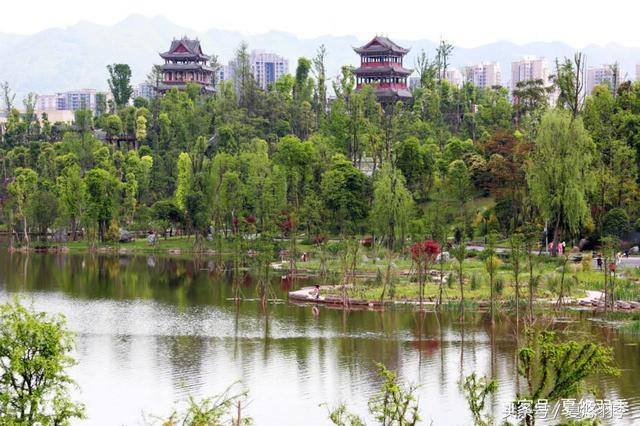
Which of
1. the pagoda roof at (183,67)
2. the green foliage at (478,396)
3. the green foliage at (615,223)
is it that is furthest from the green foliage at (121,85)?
the green foliage at (478,396)

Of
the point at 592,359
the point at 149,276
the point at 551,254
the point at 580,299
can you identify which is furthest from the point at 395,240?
the point at 592,359

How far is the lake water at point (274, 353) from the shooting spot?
32906mm

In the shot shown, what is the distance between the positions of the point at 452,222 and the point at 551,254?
11977 millimetres

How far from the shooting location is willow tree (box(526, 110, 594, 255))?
196 feet

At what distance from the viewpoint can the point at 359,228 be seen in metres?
72.6

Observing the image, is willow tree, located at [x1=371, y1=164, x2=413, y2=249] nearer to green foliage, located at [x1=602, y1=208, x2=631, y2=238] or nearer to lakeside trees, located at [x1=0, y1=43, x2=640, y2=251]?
lakeside trees, located at [x1=0, y1=43, x2=640, y2=251]

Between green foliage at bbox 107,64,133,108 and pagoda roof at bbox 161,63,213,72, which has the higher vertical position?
pagoda roof at bbox 161,63,213,72

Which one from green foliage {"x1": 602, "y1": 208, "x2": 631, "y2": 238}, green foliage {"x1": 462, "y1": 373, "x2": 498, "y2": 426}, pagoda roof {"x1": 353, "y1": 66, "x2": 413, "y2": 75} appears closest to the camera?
green foliage {"x1": 462, "y1": 373, "x2": 498, "y2": 426}

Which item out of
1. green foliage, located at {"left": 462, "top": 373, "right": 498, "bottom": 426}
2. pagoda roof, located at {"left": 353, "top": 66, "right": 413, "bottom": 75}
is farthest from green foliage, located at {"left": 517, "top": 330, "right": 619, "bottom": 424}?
pagoda roof, located at {"left": 353, "top": 66, "right": 413, "bottom": 75}

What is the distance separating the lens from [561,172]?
196ft

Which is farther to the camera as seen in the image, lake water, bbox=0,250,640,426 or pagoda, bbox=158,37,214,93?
pagoda, bbox=158,37,214,93

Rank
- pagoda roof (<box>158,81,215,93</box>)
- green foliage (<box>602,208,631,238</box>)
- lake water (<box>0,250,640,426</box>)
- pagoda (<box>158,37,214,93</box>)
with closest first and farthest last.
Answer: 1. lake water (<box>0,250,640,426</box>)
2. green foliage (<box>602,208,631,238</box>)
3. pagoda roof (<box>158,81,215,93</box>)
4. pagoda (<box>158,37,214,93</box>)

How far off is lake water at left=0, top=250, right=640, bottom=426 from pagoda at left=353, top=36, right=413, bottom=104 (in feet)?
178

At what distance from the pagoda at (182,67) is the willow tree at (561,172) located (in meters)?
69.0
